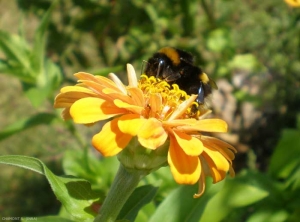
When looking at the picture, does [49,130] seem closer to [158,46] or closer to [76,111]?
[158,46]

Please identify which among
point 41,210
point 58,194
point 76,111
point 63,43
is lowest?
point 41,210

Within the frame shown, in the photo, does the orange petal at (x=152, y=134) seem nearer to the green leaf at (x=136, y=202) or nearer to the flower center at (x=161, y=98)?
the flower center at (x=161, y=98)

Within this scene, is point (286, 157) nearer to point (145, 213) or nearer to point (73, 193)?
point (145, 213)

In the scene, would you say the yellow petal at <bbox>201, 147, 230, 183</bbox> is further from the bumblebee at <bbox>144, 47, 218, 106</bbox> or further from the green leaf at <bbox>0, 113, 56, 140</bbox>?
the green leaf at <bbox>0, 113, 56, 140</bbox>

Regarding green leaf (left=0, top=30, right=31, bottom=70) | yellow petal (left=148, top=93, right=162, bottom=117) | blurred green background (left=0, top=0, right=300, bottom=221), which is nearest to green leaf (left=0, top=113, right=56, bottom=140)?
blurred green background (left=0, top=0, right=300, bottom=221)

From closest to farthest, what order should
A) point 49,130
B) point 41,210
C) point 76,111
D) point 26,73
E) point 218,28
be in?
point 76,111
point 26,73
point 218,28
point 41,210
point 49,130

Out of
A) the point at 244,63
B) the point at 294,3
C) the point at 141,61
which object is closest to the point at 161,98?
the point at 294,3

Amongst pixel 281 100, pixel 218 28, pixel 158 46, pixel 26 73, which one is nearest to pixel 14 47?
pixel 26 73
